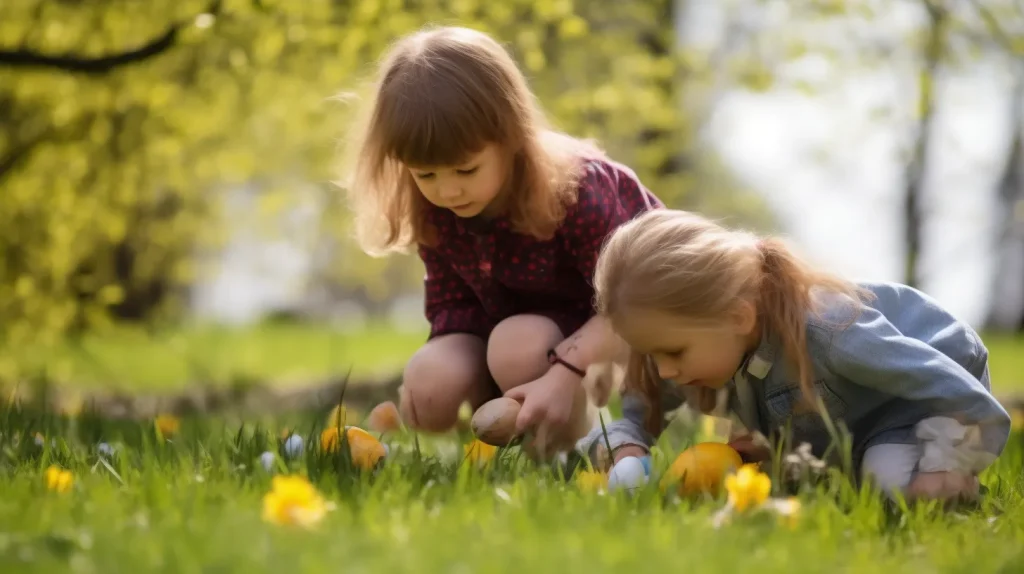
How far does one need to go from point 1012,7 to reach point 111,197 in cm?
531

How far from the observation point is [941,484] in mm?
2123

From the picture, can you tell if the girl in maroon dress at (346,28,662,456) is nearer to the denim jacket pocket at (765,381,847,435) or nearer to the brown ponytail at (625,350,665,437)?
the brown ponytail at (625,350,665,437)

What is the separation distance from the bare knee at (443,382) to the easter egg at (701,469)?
890mm

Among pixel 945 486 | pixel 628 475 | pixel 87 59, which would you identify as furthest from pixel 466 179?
pixel 87 59

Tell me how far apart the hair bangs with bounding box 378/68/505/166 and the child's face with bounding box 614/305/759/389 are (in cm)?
61

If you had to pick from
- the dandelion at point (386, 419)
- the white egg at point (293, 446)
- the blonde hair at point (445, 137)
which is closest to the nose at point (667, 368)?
the blonde hair at point (445, 137)

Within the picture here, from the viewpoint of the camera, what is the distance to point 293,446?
2242 mm

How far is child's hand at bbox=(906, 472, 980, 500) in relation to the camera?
2119 millimetres

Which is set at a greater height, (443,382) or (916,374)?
(916,374)

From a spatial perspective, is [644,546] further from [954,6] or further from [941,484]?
[954,6]

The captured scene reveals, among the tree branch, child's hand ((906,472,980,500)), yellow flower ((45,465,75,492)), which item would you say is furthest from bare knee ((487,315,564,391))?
the tree branch

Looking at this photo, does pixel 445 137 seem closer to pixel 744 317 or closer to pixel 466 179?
pixel 466 179

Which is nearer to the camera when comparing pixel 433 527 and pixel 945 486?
pixel 433 527

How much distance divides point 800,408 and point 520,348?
746mm
